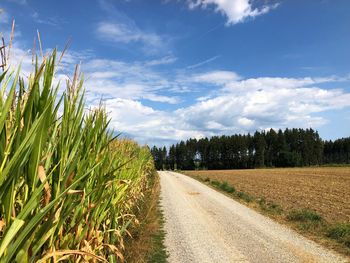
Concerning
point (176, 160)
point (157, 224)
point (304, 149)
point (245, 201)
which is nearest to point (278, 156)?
point (304, 149)

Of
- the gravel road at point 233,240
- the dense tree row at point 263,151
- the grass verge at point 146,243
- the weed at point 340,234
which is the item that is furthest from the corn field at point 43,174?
the dense tree row at point 263,151

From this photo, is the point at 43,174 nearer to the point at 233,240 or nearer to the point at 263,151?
the point at 233,240

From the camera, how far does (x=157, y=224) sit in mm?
11570

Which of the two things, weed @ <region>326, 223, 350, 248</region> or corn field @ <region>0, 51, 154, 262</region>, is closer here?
corn field @ <region>0, 51, 154, 262</region>

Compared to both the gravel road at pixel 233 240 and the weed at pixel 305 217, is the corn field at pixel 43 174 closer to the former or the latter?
the gravel road at pixel 233 240

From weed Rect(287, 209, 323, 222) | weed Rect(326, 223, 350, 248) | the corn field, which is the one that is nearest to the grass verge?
the corn field

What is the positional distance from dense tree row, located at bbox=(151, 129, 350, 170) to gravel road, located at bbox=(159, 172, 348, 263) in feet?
326

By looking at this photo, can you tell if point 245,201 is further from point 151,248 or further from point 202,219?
point 151,248

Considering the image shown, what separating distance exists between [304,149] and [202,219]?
110798 mm

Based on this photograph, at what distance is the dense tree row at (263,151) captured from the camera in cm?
11300

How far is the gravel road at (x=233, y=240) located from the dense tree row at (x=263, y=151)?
9950cm

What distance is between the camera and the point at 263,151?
113 m

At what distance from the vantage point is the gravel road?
8.05m

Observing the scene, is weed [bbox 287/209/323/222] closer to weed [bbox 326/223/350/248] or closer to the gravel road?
the gravel road
